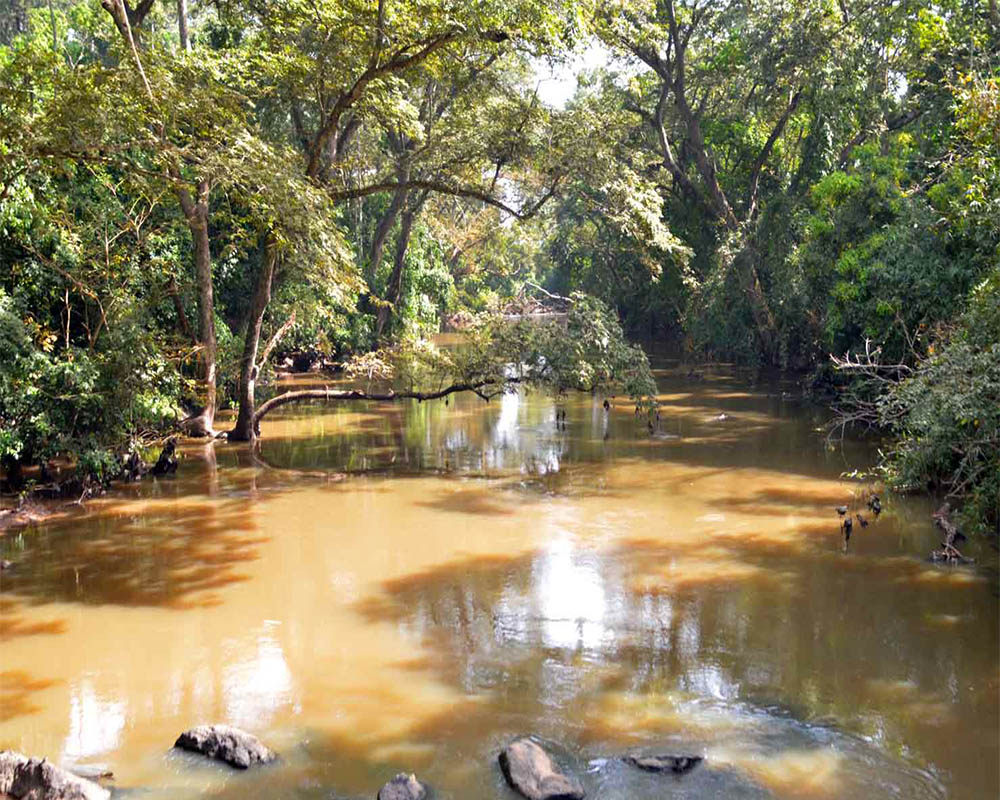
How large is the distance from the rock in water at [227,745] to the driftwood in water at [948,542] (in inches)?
277

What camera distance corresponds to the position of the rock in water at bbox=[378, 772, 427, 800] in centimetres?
512

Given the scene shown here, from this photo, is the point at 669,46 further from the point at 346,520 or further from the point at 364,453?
the point at 346,520

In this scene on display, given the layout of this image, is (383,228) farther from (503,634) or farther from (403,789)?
(403,789)

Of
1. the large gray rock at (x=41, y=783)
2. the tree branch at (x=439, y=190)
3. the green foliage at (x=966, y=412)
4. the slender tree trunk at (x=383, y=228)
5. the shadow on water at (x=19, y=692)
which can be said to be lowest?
the shadow on water at (x=19, y=692)

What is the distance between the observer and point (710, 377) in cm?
2622

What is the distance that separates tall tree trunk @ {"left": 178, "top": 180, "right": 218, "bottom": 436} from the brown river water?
1477mm

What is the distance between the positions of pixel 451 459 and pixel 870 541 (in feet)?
23.5

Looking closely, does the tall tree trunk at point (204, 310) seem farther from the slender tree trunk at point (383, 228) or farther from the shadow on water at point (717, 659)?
the slender tree trunk at point (383, 228)

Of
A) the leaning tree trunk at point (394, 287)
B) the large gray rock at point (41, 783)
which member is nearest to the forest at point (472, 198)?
the leaning tree trunk at point (394, 287)

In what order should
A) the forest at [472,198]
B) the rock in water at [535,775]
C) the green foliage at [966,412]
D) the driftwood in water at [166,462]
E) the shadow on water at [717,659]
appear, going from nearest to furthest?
1. the rock in water at [535,775]
2. the shadow on water at [717,659]
3. the green foliage at [966,412]
4. the forest at [472,198]
5. the driftwood in water at [166,462]

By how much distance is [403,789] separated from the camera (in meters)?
5.16

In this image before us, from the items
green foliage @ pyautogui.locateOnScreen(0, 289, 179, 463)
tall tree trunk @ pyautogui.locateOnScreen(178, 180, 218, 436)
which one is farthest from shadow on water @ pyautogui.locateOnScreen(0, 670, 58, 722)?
tall tree trunk @ pyautogui.locateOnScreen(178, 180, 218, 436)

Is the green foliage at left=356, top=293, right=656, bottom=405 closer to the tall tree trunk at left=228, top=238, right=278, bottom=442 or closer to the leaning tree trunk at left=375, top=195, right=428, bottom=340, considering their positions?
the tall tree trunk at left=228, top=238, right=278, bottom=442

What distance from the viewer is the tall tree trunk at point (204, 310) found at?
46.3 feet
